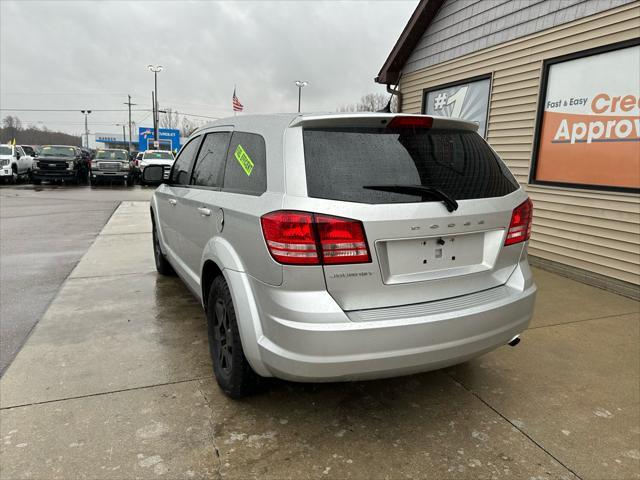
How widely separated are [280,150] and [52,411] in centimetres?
201

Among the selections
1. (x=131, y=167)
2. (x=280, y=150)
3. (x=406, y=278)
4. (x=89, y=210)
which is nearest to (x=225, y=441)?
(x=406, y=278)

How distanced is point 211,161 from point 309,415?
1884 millimetres

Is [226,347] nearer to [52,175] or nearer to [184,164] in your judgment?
[184,164]

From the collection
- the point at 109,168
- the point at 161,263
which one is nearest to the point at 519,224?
the point at 161,263

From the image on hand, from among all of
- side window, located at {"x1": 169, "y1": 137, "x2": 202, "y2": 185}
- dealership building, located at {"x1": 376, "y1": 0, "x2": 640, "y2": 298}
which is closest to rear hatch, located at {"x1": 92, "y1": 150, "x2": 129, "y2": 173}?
dealership building, located at {"x1": 376, "y1": 0, "x2": 640, "y2": 298}

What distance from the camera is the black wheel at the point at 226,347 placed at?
8.55 ft

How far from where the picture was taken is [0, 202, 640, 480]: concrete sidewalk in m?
2.27

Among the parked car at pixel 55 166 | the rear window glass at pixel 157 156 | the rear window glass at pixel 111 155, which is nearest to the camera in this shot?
the parked car at pixel 55 166

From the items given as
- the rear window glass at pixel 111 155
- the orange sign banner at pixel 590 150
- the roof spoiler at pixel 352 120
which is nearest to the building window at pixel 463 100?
the orange sign banner at pixel 590 150

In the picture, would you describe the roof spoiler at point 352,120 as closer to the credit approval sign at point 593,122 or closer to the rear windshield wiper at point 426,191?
the rear windshield wiper at point 426,191

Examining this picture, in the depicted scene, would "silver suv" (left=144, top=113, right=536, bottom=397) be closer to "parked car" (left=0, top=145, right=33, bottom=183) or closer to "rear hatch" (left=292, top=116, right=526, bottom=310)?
"rear hatch" (left=292, top=116, right=526, bottom=310)

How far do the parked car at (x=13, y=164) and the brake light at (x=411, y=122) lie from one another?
73.0 ft

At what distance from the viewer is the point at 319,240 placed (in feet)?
6.89

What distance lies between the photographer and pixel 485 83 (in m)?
7.19
